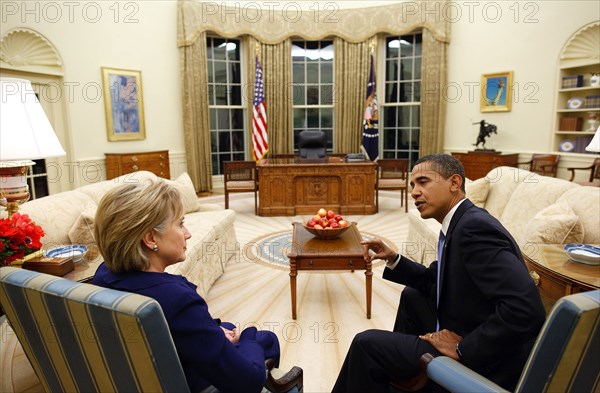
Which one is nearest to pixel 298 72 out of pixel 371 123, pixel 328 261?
pixel 371 123

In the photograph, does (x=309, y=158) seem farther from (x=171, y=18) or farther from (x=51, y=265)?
(x=51, y=265)

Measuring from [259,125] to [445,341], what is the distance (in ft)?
22.5

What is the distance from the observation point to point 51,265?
7.26 feet

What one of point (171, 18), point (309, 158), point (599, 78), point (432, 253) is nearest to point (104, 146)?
point (171, 18)

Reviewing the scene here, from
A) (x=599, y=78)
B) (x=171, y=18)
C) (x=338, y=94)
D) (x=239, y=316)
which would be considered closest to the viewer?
(x=239, y=316)

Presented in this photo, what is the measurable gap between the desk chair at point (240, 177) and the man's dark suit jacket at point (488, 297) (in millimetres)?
5238

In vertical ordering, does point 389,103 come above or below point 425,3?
below

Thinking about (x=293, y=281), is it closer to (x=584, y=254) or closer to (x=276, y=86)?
(x=584, y=254)

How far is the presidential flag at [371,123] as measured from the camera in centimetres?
843

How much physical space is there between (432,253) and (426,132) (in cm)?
531

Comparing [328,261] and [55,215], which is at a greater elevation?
[55,215]

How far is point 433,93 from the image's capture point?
852 centimetres

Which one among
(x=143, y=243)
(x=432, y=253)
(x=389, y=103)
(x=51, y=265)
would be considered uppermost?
(x=389, y=103)

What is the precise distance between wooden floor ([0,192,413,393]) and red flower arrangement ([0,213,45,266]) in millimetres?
829
